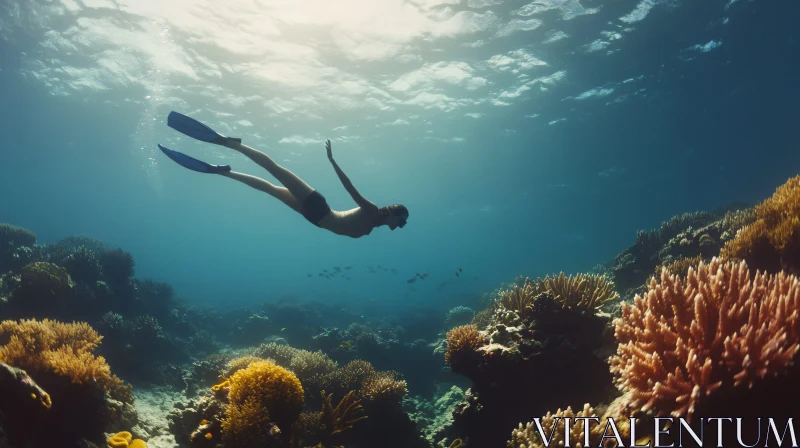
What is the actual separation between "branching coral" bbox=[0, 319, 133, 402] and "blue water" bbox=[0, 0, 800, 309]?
14.9 metres

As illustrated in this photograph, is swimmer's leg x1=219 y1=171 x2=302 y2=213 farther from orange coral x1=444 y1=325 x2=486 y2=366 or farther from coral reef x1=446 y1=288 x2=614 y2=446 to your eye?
coral reef x1=446 y1=288 x2=614 y2=446

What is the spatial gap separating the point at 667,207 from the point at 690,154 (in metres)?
23.1

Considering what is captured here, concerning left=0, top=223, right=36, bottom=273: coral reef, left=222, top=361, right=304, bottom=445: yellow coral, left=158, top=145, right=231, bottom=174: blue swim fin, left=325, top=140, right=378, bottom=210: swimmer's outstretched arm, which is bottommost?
left=222, top=361, right=304, bottom=445: yellow coral

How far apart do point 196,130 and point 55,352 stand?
15.0 feet

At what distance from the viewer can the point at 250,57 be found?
20.1 m

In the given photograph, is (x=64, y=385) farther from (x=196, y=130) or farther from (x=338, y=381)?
(x=338, y=381)

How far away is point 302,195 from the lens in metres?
7.19

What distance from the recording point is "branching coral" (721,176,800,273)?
496 centimetres

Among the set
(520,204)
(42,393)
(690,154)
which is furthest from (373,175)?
(42,393)

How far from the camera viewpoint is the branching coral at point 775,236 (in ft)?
16.3

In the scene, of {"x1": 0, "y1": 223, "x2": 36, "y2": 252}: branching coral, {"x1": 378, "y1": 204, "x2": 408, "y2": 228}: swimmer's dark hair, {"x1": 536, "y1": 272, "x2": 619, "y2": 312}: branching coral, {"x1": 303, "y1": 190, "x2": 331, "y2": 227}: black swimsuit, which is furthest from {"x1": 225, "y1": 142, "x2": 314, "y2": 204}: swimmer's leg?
{"x1": 0, "y1": 223, "x2": 36, "y2": 252}: branching coral

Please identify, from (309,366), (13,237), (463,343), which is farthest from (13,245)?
(463,343)

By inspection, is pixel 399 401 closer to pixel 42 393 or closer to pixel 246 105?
pixel 42 393

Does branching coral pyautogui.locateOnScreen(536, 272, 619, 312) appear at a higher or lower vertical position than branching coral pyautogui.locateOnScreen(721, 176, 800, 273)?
lower
